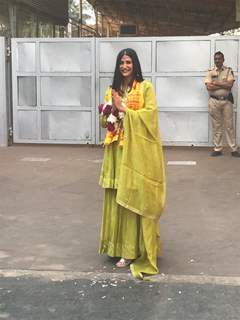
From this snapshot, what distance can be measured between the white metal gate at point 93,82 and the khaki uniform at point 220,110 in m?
0.61

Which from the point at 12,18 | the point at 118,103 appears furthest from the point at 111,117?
the point at 12,18

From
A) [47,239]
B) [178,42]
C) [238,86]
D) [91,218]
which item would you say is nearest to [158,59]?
[178,42]

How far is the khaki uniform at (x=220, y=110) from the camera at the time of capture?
35.1 feet

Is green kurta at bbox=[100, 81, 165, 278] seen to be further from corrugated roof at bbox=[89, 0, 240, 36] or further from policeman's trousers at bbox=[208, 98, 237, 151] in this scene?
corrugated roof at bbox=[89, 0, 240, 36]

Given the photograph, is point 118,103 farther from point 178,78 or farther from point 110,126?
point 178,78

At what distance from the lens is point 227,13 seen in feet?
80.2

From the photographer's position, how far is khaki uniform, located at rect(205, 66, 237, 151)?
10702 mm

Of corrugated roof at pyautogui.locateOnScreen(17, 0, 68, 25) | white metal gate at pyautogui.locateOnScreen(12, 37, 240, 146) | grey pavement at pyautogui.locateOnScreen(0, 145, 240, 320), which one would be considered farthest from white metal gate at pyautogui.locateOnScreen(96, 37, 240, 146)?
corrugated roof at pyautogui.locateOnScreen(17, 0, 68, 25)

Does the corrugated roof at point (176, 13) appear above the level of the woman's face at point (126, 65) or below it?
above

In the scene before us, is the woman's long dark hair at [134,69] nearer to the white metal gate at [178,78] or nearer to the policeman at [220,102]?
the policeman at [220,102]

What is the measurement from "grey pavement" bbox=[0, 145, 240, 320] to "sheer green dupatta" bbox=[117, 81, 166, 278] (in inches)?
14.7

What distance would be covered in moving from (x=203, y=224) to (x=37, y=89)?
677 centimetres

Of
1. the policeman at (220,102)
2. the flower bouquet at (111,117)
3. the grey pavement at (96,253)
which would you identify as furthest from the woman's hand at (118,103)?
the policeman at (220,102)

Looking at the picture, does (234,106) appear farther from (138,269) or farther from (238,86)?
(138,269)
